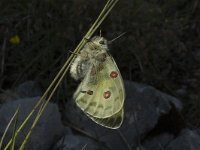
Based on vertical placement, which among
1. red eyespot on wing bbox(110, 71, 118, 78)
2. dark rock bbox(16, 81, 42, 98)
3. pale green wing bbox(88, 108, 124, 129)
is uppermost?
red eyespot on wing bbox(110, 71, 118, 78)

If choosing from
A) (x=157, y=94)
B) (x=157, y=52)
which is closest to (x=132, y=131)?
(x=157, y=94)

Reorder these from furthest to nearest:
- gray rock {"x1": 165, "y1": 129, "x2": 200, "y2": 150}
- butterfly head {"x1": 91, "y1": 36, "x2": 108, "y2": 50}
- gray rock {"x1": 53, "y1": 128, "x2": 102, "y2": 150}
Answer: gray rock {"x1": 165, "y1": 129, "x2": 200, "y2": 150}, gray rock {"x1": 53, "y1": 128, "x2": 102, "y2": 150}, butterfly head {"x1": 91, "y1": 36, "x2": 108, "y2": 50}

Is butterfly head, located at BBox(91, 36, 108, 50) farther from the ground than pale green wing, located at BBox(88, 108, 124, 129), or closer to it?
farther from the ground

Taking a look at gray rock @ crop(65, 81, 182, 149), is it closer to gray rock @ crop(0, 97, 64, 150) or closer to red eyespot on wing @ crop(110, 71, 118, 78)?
gray rock @ crop(0, 97, 64, 150)

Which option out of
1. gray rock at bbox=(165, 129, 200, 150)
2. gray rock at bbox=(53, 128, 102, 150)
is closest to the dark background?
gray rock at bbox=(165, 129, 200, 150)

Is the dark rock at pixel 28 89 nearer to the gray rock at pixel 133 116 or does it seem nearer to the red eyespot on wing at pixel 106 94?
the gray rock at pixel 133 116

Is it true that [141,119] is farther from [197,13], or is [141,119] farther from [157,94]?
[197,13]
